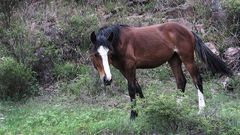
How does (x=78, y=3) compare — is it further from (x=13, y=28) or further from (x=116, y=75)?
(x=116, y=75)

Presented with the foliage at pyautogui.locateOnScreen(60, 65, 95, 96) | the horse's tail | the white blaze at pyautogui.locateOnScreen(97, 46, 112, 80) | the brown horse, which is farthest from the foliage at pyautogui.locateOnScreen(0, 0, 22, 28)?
the horse's tail

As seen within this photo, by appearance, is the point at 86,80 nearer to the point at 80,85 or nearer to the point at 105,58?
the point at 80,85

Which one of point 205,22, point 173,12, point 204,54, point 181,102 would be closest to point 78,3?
point 173,12

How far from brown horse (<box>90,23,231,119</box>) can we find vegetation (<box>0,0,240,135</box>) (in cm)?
53

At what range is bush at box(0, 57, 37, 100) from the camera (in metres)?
10.9

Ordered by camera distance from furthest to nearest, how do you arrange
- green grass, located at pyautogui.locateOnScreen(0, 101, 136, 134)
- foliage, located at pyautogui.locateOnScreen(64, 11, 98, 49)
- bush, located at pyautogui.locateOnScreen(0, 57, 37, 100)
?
foliage, located at pyautogui.locateOnScreen(64, 11, 98, 49)
bush, located at pyautogui.locateOnScreen(0, 57, 37, 100)
green grass, located at pyautogui.locateOnScreen(0, 101, 136, 134)

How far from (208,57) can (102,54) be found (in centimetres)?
246

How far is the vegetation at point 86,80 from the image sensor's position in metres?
7.01

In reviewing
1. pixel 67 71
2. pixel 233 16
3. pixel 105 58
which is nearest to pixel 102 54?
pixel 105 58

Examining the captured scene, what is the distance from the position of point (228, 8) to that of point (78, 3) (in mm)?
4959

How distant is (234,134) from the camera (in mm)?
6734

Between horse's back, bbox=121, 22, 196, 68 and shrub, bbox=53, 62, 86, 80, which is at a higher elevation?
horse's back, bbox=121, 22, 196, 68

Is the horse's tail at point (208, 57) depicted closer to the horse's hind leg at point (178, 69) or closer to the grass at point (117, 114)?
the horse's hind leg at point (178, 69)

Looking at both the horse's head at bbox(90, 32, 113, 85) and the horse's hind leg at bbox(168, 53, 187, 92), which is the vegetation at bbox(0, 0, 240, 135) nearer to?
the horse's hind leg at bbox(168, 53, 187, 92)
